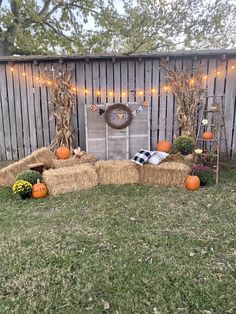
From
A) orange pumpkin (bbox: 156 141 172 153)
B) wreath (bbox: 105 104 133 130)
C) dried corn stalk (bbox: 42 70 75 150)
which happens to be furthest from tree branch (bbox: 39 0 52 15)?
orange pumpkin (bbox: 156 141 172 153)

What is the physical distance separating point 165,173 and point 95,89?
2761mm

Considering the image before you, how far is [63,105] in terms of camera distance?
5.37m

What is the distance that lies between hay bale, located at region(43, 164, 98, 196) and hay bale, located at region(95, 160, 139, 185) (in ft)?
0.47

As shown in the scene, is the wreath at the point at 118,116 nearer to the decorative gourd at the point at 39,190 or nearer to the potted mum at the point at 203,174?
the potted mum at the point at 203,174

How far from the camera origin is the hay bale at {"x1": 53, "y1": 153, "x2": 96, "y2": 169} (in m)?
4.52

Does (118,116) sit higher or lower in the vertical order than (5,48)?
lower

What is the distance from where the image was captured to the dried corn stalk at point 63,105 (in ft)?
17.4

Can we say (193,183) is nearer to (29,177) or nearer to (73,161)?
(73,161)

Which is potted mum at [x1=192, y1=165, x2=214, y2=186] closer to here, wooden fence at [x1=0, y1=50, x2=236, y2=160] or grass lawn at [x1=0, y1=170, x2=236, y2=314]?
grass lawn at [x1=0, y1=170, x2=236, y2=314]

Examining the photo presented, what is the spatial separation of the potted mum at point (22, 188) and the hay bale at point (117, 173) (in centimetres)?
126

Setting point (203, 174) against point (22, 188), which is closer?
point (22, 188)

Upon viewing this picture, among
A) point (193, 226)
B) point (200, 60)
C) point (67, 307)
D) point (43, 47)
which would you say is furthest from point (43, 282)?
point (43, 47)

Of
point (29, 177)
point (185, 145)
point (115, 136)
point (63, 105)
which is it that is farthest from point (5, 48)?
point (185, 145)

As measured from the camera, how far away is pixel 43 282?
6.53 feet
